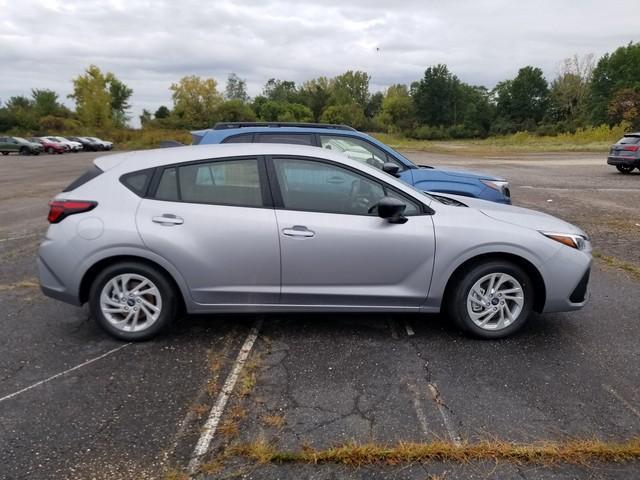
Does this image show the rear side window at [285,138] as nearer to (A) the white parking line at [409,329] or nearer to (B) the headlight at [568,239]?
(A) the white parking line at [409,329]

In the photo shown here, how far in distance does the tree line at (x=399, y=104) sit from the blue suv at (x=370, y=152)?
52868mm

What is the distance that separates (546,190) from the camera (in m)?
14.6

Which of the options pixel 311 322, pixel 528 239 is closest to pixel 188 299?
pixel 311 322

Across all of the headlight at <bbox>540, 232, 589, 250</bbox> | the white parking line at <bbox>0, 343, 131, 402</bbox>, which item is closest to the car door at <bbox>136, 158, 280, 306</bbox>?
the white parking line at <bbox>0, 343, 131, 402</bbox>

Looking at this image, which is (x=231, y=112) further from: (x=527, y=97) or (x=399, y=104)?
(x=527, y=97)

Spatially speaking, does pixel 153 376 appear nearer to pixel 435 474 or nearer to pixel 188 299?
pixel 188 299

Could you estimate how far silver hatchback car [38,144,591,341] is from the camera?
152 inches

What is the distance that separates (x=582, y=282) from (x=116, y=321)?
12.5 ft

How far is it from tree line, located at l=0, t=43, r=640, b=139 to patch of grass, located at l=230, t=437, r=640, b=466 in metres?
57.3

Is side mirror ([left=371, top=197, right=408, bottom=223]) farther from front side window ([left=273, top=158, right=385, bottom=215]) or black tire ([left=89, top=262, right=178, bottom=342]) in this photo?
black tire ([left=89, top=262, right=178, bottom=342])

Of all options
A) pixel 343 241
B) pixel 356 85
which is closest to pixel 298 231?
pixel 343 241

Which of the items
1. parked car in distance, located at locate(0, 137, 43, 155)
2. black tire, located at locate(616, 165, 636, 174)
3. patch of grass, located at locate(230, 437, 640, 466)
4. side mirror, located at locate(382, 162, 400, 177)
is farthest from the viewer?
parked car in distance, located at locate(0, 137, 43, 155)

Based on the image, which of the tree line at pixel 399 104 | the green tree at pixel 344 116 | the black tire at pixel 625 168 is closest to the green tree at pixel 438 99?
the tree line at pixel 399 104

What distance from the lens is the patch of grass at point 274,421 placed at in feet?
9.70
